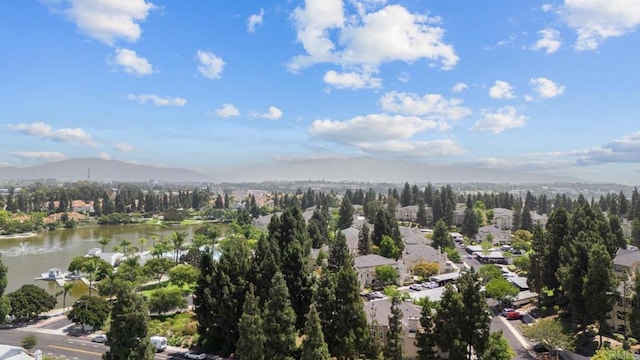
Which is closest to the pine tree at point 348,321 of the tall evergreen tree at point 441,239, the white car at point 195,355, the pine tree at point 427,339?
the pine tree at point 427,339

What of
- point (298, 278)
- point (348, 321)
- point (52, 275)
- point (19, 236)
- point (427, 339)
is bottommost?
point (19, 236)

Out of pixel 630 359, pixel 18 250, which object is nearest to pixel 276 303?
pixel 630 359

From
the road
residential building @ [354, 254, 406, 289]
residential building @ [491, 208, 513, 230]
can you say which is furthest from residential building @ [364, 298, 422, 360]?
residential building @ [491, 208, 513, 230]

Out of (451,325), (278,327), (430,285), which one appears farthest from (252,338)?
(430,285)

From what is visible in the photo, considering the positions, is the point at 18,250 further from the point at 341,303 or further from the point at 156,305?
the point at 341,303

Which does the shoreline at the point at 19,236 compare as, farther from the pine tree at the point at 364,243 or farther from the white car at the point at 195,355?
the white car at the point at 195,355

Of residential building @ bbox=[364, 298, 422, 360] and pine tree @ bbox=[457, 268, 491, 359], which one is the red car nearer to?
residential building @ bbox=[364, 298, 422, 360]

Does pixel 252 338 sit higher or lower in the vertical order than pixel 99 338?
higher

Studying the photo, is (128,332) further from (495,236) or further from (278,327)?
(495,236)
